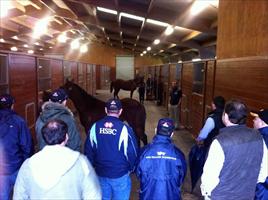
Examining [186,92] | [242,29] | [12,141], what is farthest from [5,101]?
[186,92]

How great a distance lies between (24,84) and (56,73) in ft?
8.79

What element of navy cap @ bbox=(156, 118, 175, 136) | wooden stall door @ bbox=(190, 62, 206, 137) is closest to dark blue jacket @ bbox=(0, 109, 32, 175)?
navy cap @ bbox=(156, 118, 175, 136)

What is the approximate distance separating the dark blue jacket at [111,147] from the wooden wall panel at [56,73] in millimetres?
4686

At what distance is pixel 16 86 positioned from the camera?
4672 mm

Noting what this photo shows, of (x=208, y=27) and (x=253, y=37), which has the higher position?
(x=208, y=27)

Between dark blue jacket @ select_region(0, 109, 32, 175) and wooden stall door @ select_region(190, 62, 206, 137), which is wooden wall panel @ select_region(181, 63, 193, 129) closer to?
wooden stall door @ select_region(190, 62, 206, 137)

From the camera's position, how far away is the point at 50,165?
68.9 inches

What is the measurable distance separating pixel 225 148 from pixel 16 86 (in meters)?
3.45

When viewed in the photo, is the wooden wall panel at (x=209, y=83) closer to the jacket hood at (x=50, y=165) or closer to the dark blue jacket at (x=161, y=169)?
the dark blue jacket at (x=161, y=169)

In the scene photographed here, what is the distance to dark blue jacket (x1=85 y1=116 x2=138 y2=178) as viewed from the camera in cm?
268

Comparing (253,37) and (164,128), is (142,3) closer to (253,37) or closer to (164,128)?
(253,37)

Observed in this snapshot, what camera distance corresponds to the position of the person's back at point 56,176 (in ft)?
5.73

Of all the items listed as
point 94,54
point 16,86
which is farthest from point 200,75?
point 94,54

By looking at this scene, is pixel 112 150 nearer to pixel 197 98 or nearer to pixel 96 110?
pixel 96 110
